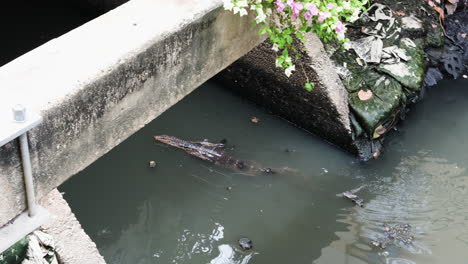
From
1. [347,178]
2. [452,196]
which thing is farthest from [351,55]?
[452,196]

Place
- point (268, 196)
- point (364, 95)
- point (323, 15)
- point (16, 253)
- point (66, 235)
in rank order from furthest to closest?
point (364, 95)
point (268, 196)
point (323, 15)
point (66, 235)
point (16, 253)

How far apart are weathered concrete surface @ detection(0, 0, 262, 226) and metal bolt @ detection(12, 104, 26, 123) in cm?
13

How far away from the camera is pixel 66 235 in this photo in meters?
3.28

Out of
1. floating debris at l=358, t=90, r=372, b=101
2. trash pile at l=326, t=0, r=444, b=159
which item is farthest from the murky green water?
floating debris at l=358, t=90, r=372, b=101

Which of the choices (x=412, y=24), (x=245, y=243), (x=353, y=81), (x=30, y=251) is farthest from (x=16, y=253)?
(x=412, y=24)

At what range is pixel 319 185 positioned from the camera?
519 cm

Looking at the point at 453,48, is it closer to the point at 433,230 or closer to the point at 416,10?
the point at 416,10

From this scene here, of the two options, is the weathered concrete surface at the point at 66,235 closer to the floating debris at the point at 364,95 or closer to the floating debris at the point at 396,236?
the floating debris at the point at 396,236

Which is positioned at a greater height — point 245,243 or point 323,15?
point 323,15

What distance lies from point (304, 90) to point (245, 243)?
1.62 meters

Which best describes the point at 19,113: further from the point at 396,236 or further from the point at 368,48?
the point at 368,48

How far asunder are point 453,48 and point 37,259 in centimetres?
528

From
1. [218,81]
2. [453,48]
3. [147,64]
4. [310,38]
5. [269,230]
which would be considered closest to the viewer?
[147,64]

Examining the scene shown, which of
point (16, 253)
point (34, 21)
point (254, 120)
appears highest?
point (16, 253)
